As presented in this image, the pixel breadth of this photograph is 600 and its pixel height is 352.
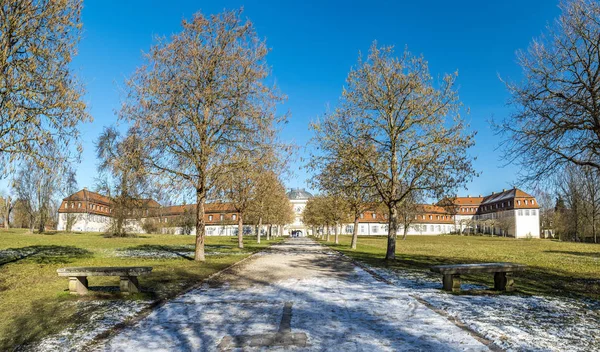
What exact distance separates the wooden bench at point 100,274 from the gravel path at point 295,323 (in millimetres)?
1201

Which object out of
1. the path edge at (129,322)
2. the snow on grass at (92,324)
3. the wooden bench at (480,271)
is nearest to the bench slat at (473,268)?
the wooden bench at (480,271)

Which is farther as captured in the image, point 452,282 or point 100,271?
point 452,282

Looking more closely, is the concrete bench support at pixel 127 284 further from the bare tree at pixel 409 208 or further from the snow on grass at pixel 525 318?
the bare tree at pixel 409 208

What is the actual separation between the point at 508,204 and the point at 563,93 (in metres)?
97.8

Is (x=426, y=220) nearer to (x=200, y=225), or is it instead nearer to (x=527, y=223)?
(x=527, y=223)

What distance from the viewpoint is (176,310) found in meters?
7.51

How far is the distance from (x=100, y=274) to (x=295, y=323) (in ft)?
16.7

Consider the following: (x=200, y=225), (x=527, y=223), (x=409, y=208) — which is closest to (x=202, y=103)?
(x=200, y=225)

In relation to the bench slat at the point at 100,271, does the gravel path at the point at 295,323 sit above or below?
below

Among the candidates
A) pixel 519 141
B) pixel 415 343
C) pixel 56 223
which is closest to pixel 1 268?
pixel 415 343

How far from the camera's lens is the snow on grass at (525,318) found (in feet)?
17.7

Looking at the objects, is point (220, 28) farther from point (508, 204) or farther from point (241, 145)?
point (508, 204)

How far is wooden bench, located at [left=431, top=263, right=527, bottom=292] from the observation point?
31.4 ft

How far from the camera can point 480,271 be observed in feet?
32.3
